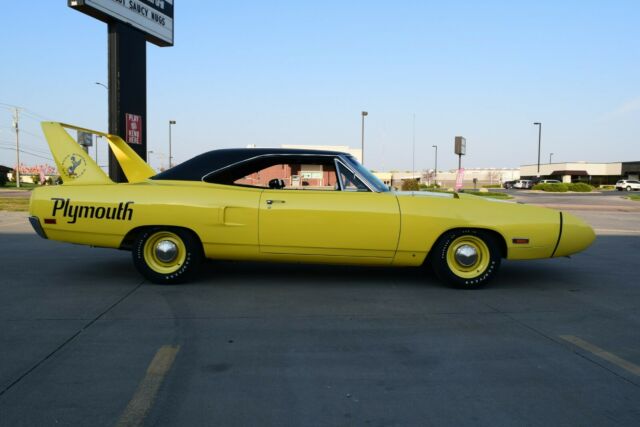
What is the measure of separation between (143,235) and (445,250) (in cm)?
321

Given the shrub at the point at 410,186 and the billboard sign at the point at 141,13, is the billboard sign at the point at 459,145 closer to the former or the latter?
the billboard sign at the point at 141,13

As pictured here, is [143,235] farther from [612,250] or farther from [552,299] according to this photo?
[612,250]

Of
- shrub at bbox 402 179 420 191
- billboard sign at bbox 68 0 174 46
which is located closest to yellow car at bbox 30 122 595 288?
billboard sign at bbox 68 0 174 46

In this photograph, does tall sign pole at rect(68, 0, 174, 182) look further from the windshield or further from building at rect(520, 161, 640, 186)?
building at rect(520, 161, 640, 186)

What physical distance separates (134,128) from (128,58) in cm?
203

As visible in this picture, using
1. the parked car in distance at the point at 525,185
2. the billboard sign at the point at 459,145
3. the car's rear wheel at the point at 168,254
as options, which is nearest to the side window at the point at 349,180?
the car's rear wheel at the point at 168,254

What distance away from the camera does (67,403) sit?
8.52 feet

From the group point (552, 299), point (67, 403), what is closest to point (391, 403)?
point (67, 403)

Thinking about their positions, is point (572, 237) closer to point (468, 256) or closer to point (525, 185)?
point (468, 256)

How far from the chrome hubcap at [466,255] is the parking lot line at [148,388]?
10.2 feet

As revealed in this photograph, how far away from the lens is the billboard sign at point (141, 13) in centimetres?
1348

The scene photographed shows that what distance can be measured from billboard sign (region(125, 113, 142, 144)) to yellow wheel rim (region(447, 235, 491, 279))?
1169 centimetres

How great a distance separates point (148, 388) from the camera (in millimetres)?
2779

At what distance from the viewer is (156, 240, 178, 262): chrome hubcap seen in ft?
17.6
